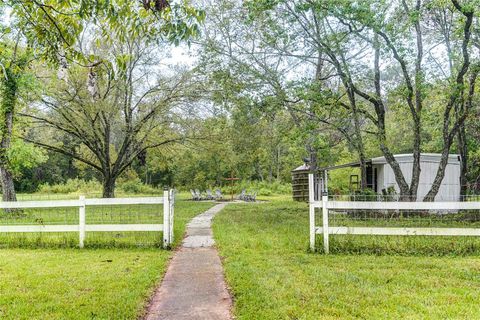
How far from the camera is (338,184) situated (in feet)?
85.0

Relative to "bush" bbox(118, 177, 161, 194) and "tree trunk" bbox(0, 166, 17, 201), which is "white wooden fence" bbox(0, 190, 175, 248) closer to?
"tree trunk" bbox(0, 166, 17, 201)

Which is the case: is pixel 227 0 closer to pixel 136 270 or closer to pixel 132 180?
pixel 136 270

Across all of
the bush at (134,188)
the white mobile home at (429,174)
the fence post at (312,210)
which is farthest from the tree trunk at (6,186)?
the bush at (134,188)

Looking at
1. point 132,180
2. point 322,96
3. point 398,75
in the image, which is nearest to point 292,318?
point 322,96

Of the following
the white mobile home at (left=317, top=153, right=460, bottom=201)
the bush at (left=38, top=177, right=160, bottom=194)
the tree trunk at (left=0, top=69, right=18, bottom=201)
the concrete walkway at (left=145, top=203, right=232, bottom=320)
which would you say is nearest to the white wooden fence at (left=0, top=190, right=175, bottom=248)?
the concrete walkway at (left=145, top=203, right=232, bottom=320)

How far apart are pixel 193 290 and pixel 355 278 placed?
6.86ft

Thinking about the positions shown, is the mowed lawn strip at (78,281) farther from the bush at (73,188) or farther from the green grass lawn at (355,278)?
the bush at (73,188)

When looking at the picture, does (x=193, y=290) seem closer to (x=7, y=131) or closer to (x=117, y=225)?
(x=117, y=225)

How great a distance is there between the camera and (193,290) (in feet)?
14.9

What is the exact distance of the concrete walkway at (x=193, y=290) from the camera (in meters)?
3.78

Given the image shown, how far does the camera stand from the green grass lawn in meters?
3.78

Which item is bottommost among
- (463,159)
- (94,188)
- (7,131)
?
→ (94,188)

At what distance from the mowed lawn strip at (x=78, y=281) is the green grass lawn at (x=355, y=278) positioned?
1.17 meters

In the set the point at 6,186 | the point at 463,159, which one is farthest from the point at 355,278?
the point at 6,186
